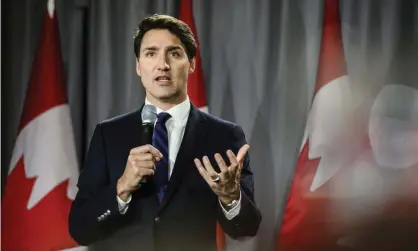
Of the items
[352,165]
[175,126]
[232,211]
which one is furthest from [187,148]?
[352,165]

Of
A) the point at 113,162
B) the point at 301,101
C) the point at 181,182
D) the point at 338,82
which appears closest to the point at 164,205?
the point at 181,182

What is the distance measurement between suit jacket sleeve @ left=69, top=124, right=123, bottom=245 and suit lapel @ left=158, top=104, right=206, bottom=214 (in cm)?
19

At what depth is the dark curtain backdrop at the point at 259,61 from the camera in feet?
7.16

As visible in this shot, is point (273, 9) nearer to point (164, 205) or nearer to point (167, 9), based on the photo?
point (167, 9)

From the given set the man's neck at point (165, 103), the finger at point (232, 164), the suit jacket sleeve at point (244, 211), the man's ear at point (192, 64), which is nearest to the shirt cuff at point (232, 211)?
the suit jacket sleeve at point (244, 211)

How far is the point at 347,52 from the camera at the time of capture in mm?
2197

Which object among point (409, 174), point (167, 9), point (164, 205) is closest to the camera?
point (164, 205)

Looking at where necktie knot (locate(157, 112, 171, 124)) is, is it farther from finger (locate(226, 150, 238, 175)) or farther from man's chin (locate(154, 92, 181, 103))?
finger (locate(226, 150, 238, 175))

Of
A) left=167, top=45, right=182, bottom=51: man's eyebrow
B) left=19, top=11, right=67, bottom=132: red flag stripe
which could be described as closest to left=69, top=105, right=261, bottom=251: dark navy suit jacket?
left=167, top=45, right=182, bottom=51: man's eyebrow

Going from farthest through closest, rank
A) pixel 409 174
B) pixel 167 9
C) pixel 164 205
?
1. pixel 167 9
2. pixel 409 174
3. pixel 164 205

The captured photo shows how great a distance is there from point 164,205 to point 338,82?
0.83 m

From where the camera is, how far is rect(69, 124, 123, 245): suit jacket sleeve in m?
1.89

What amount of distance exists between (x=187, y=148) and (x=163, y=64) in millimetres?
310

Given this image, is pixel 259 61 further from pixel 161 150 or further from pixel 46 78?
pixel 46 78
